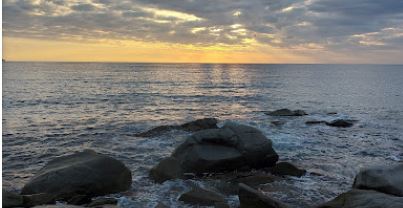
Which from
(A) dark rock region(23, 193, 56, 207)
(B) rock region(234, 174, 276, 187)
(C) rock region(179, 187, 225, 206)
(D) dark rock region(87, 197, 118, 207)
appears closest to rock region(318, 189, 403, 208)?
(C) rock region(179, 187, 225, 206)

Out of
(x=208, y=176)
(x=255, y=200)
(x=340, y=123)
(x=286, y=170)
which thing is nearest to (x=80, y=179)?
(x=208, y=176)

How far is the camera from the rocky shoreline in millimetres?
12755

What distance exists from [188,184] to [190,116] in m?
21.6

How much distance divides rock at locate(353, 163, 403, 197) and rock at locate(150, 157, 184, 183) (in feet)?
25.2

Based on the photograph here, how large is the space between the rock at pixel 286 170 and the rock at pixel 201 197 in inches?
186

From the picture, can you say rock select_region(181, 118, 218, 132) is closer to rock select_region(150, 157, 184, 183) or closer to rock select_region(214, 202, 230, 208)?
rock select_region(150, 157, 184, 183)

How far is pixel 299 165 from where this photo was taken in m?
20.8

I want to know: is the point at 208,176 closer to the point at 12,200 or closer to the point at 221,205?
the point at 221,205

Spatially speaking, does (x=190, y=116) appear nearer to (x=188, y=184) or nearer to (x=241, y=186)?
(x=188, y=184)

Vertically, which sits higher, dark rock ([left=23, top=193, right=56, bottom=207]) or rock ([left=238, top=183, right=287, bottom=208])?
rock ([left=238, top=183, right=287, bottom=208])

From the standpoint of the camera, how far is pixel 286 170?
750 inches

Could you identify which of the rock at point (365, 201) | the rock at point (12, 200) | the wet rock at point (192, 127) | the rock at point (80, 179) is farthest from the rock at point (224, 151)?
the wet rock at point (192, 127)

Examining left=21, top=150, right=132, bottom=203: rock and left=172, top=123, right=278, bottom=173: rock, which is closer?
left=21, top=150, right=132, bottom=203: rock

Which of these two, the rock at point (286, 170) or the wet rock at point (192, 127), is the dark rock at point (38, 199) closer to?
the rock at point (286, 170)
